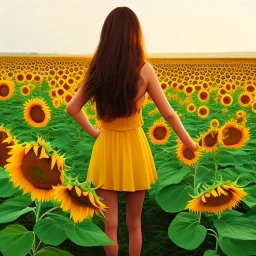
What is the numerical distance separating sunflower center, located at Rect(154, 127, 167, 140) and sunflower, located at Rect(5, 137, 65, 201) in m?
1.59

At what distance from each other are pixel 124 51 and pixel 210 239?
1.31m

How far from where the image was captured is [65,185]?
1555 millimetres

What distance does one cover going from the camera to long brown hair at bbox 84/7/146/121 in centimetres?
207

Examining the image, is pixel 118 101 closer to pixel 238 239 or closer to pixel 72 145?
pixel 238 239

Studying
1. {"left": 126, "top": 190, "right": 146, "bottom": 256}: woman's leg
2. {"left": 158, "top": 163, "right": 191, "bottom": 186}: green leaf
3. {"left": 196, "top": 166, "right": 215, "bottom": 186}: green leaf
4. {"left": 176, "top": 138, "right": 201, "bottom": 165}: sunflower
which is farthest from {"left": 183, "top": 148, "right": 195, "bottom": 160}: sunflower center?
{"left": 126, "top": 190, "right": 146, "bottom": 256}: woman's leg

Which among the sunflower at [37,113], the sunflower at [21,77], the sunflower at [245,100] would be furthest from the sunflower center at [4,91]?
the sunflower at [245,100]

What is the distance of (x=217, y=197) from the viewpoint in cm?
193

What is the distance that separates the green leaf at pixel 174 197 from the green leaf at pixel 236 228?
1.13ft

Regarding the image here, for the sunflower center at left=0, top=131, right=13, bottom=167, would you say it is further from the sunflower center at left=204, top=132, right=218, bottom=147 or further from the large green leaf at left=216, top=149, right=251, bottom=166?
the large green leaf at left=216, top=149, right=251, bottom=166

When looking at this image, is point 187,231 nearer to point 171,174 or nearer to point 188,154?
point 188,154

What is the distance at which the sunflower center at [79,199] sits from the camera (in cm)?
153

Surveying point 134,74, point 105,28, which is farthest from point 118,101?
point 105,28

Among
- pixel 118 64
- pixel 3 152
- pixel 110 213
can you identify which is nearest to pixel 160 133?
pixel 110 213

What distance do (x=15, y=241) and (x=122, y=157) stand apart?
585 mm
